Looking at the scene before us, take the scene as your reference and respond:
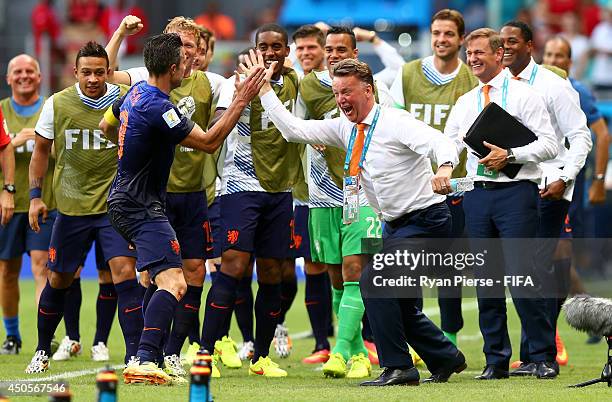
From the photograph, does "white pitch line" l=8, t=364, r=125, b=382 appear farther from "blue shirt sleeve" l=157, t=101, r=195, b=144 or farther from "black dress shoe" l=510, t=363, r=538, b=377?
"black dress shoe" l=510, t=363, r=538, b=377

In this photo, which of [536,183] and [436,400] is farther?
[536,183]

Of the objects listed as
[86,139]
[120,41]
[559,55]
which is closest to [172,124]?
[86,139]

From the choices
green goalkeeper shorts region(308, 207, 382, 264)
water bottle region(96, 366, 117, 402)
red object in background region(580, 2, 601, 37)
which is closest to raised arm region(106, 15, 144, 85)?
green goalkeeper shorts region(308, 207, 382, 264)

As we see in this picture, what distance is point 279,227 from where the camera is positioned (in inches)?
427

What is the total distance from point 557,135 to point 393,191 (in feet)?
7.24

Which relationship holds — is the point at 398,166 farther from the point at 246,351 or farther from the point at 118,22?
the point at 118,22

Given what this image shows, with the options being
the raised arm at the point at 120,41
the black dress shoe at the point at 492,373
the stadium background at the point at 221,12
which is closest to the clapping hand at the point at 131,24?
the raised arm at the point at 120,41

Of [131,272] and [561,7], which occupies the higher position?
[561,7]

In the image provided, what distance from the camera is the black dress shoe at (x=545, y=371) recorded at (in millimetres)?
10312

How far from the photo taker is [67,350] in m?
12.1

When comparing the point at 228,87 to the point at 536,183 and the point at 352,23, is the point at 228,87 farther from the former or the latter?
the point at 352,23

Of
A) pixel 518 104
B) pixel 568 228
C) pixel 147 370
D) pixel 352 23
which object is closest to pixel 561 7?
pixel 352 23

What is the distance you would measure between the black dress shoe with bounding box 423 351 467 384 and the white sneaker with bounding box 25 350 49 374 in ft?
9.84

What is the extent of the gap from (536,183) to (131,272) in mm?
3055
